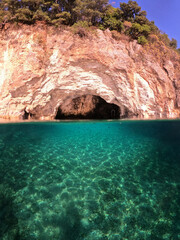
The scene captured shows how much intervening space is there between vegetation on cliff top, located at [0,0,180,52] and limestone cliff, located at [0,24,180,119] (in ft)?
3.09

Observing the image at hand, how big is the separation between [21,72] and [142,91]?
13.5 meters

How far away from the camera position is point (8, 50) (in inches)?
556

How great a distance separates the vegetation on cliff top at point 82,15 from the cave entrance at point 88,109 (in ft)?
29.9

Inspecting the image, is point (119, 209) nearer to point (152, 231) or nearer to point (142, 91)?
point (152, 231)

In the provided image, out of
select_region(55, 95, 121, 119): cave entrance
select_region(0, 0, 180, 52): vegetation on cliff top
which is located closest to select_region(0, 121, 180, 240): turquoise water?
select_region(0, 0, 180, 52): vegetation on cliff top

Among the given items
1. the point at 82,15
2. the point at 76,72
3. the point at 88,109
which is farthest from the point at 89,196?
the point at 88,109

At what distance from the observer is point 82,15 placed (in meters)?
14.8

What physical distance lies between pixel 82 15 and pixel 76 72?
589cm

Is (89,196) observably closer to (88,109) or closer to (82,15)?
(82,15)

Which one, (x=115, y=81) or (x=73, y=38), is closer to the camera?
(x=73, y=38)

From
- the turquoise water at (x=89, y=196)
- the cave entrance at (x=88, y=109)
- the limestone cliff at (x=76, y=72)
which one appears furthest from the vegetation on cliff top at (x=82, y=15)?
the turquoise water at (x=89, y=196)

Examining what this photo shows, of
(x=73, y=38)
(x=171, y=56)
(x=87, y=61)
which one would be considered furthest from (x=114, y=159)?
(x=171, y=56)

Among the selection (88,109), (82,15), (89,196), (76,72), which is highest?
(82,15)

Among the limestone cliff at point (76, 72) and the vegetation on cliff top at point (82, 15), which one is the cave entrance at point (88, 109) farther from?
the vegetation on cliff top at point (82, 15)
